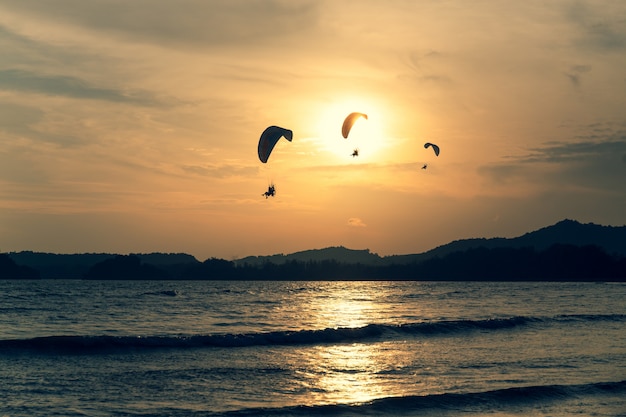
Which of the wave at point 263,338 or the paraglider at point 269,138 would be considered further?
the paraglider at point 269,138

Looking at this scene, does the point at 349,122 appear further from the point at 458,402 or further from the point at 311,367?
the point at 458,402

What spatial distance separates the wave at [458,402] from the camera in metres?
18.9

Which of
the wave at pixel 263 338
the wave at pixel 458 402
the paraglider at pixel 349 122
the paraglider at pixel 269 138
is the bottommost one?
the wave at pixel 458 402

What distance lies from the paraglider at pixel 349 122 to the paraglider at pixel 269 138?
18.2ft

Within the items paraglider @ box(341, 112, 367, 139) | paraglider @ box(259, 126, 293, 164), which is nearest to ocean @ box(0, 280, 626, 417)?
paraglider @ box(259, 126, 293, 164)

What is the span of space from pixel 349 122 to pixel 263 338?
14391 millimetres

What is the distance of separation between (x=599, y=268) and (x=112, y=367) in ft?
611

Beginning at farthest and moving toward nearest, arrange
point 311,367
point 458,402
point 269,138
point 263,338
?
point 269,138 < point 263,338 < point 311,367 < point 458,402

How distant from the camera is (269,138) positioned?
35812 millimetres

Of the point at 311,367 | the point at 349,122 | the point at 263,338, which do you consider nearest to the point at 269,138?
the point at 349,122

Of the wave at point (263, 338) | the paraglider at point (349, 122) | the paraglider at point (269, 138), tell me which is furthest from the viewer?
the paraglider at point (349, 122)

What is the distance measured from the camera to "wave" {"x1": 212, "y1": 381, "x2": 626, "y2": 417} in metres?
18.9

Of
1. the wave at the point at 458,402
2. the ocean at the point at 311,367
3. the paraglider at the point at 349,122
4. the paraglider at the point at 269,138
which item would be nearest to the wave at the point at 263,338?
the ocean at the point at 311,367

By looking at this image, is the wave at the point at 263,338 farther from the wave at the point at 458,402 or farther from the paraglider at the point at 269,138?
the wave at the point at 458,402
